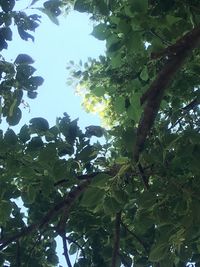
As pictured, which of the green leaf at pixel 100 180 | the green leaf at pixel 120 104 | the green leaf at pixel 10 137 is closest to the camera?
the green leaf at pixel 100 180

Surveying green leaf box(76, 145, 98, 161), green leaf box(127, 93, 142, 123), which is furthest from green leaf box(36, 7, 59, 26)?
green leaf box(76, 145, 98, 161)

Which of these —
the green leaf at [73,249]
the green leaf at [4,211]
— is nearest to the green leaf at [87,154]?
the green leaf at [4,211]

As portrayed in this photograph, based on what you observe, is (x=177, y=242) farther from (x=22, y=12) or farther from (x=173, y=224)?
(x=22, y=12)

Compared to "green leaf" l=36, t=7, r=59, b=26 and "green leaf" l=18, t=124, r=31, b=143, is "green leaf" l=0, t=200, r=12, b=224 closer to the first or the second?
"green leaf" l=18, t=124, r=31, b=143

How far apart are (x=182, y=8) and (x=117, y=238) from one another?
2109mm

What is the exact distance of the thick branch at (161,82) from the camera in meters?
3.33

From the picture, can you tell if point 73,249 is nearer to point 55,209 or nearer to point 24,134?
point 55,209

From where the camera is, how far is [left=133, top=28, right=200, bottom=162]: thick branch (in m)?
3.33

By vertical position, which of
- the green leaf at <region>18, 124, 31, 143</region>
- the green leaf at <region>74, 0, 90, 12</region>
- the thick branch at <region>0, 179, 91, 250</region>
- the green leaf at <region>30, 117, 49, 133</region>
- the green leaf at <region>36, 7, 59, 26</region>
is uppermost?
the green leaf at <region>74, 0, 90, 12</region>

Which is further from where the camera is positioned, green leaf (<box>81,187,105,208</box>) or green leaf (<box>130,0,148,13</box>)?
green leaf (<box>81,187,105,208</box>)

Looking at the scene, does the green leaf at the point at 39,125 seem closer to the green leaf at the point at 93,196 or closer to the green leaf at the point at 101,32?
the green leaf at the point at 93,196

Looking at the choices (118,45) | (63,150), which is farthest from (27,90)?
(118,45)

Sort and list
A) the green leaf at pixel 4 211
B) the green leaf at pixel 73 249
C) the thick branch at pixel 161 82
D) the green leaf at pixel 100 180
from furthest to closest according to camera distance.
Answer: the green leaf at pixel 73 249
the green leaf at pixel 4 211
the green leaf at pixel 100 180
the thick branch at pixel 161 82

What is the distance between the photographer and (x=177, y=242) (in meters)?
3.76
